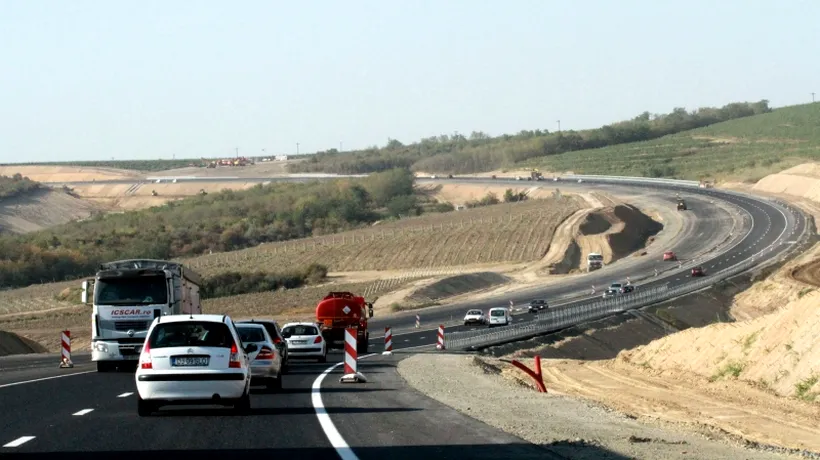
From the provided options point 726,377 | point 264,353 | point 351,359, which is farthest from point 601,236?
point 264,353

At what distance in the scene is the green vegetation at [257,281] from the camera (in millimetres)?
97312

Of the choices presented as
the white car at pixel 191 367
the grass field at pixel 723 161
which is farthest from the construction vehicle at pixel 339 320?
the grass field at pixel 723 161

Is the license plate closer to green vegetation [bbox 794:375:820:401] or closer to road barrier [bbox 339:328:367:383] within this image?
road barrier [bbox 339:328:367:383]

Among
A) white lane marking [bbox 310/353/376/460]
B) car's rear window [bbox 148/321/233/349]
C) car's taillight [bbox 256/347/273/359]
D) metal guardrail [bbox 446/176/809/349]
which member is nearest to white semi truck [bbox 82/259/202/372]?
white lane marking [bbox 310/353/376/460]

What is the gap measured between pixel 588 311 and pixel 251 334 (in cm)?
4279

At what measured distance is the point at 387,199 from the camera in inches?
6644

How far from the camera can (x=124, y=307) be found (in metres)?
32.1

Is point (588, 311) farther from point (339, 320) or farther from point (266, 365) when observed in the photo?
point (266, 365)

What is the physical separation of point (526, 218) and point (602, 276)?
28.6 meters

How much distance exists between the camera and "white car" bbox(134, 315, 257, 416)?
18406 millimetres

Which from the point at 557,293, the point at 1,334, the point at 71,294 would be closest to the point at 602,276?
the point at 557,293

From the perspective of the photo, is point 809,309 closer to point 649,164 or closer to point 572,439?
point 572,439

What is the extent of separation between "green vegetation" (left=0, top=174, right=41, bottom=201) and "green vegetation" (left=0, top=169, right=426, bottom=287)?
82.0 feet

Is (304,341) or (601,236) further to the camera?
(601,236)
